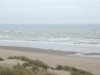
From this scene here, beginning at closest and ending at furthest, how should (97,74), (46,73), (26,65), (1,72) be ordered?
(1,72) → (46,73) → (26,65) → (97,74)

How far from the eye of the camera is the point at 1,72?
682 centimetres

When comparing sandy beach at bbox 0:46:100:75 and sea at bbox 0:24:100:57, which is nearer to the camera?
sandy beach at bbox 0:46:100:75

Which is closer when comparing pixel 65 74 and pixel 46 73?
pixel 46 73

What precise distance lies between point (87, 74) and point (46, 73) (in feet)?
7.54

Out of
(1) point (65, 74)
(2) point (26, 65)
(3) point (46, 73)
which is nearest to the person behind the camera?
(3) point (46, 73)

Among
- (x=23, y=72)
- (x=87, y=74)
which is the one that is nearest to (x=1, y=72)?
(x=23, y=72)

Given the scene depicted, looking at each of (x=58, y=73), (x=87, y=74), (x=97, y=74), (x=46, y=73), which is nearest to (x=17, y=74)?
(x=46, y=73)

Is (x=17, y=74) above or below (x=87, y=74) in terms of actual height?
above

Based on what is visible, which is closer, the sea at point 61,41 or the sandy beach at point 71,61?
the sandy beach at point 71,61

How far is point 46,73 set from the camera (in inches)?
312

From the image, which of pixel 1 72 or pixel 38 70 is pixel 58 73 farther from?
pixel 1 72

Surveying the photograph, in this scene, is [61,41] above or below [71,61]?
below

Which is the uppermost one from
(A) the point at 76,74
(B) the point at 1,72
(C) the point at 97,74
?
(B) the point at 1,72

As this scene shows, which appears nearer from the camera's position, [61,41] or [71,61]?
[71,61]
